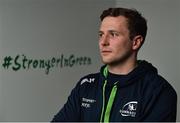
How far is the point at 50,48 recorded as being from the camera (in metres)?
2.26

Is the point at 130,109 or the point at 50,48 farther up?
the point at 50,48

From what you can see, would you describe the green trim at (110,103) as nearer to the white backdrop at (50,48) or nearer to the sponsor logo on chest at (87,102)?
the sponsor logo on chest at (87,102)

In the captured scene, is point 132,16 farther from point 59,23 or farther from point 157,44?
point 59,23

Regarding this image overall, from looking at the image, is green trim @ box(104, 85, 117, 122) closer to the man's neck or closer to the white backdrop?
the man's neck

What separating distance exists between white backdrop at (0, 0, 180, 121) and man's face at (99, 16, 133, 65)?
789 mm

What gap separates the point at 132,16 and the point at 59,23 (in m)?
1.14

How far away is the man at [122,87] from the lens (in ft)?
3.80

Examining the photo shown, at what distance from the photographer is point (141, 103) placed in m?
1.17

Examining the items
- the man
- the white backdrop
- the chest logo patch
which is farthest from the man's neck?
the white backdrop

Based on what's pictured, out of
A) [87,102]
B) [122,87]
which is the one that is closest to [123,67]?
[122,87]

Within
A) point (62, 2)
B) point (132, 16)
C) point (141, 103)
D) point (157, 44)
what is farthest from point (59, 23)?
point (141, 103)

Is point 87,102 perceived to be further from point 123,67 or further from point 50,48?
point 50,48

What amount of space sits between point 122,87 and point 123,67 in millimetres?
74

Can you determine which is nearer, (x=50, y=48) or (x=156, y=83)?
(x=156, y=83)
